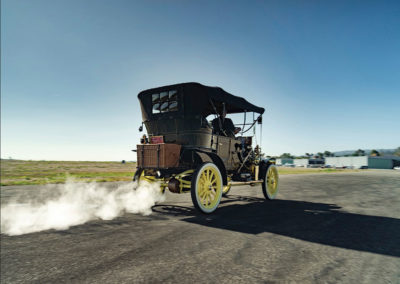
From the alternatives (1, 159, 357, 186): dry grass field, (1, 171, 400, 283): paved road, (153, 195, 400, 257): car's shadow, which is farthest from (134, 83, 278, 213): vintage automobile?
(1, 159, 357, 186): dry grass field

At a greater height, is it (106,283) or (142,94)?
(142,94)

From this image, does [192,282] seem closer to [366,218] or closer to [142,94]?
[366,218]

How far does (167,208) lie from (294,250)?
391 cm

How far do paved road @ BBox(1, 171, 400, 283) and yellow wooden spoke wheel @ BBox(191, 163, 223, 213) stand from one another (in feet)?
1.89

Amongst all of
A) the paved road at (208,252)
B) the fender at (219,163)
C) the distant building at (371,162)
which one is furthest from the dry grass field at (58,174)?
the distant building at (371,162)

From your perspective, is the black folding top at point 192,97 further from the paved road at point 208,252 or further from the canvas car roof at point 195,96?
the paved road at point 208,252

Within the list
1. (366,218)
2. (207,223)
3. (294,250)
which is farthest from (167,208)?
(366,218)

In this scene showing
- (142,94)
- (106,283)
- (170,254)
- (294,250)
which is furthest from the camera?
(142,94)

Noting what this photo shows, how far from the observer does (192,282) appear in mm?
2188

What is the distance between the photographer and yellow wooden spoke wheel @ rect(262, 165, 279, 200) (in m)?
8.34

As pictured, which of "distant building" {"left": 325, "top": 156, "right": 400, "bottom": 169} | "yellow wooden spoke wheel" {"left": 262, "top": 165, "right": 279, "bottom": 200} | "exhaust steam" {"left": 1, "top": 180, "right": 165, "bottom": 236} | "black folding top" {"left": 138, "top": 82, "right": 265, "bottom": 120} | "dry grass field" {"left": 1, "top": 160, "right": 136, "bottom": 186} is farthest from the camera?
"distant building" {"left": 325, "top": 156, "right": 400, "bottom": 169}

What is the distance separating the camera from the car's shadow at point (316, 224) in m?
3.55

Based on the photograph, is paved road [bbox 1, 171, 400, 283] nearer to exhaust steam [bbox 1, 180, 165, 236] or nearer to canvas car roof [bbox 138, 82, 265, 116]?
exhaust steam [bbox 1, 180, 165, 236]

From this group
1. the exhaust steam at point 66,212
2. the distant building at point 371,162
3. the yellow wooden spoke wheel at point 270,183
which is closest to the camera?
the exhaust steam at point 66,212
